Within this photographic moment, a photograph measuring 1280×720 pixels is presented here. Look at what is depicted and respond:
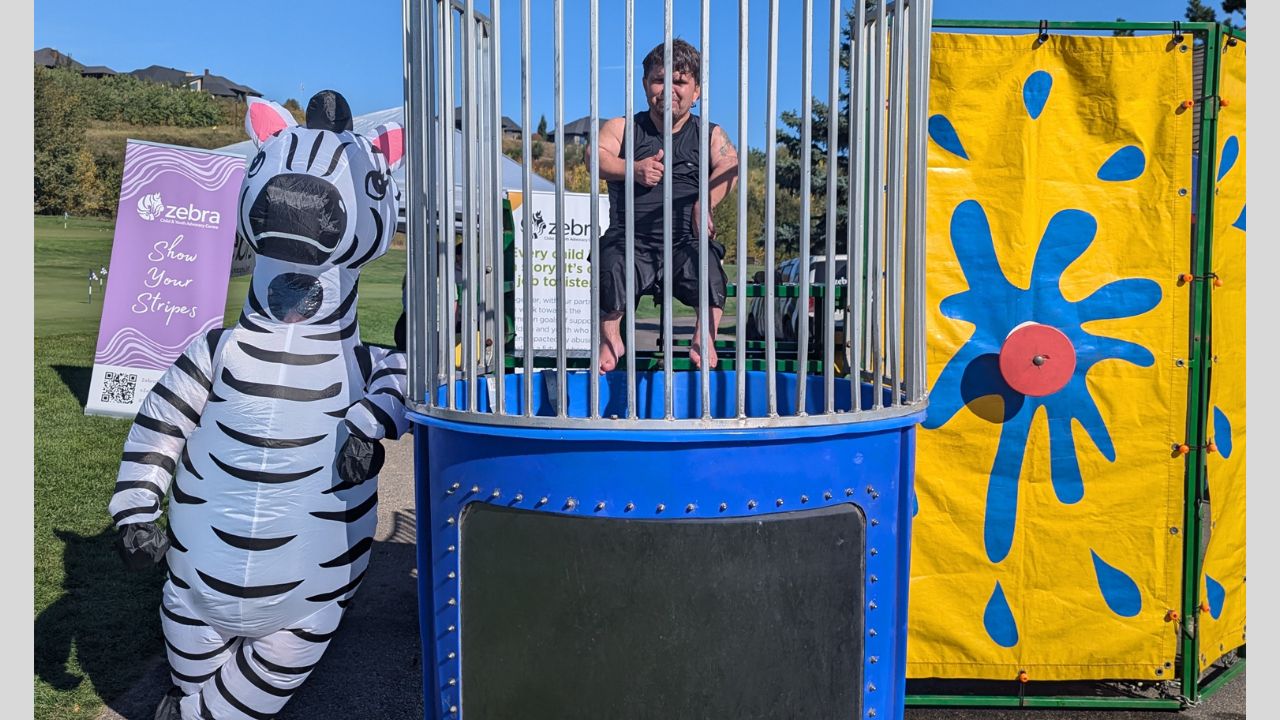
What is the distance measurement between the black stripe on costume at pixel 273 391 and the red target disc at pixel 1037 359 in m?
2.28

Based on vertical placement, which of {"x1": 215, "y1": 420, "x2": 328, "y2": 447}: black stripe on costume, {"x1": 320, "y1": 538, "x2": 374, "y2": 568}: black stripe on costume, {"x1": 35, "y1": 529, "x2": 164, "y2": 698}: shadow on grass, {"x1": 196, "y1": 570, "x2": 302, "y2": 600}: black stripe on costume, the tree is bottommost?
{"x1": 35, "y1": 529, "x2": 164, "y2": 698}: shadow on grass

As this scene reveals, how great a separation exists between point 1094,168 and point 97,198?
32897 millimetres

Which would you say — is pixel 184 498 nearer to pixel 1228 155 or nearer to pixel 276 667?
pixel 276 667

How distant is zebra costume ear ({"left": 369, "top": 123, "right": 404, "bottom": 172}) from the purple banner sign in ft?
20.4

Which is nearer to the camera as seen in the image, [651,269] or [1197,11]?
[651,269]

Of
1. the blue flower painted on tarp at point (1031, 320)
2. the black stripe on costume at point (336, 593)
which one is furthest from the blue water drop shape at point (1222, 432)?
the black stripe on costume at point (336, 593)

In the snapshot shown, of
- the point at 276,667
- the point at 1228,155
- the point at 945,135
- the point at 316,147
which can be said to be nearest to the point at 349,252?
the point at 316,147

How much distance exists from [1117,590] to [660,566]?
7.77 ft

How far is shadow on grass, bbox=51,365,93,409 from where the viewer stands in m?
10.7

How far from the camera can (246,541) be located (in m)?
3.33

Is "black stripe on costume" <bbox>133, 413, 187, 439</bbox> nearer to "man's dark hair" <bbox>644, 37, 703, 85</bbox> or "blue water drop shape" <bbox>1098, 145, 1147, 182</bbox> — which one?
"man's dark hair" <bbox>644, 37, 703, 85</bbox>

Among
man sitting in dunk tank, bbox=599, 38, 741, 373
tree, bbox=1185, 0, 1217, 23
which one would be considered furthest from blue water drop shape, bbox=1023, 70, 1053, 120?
tree, bbox=1185, 0, 1217, 23

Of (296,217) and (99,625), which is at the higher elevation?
(296,217)

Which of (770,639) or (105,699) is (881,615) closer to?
(770,639)
